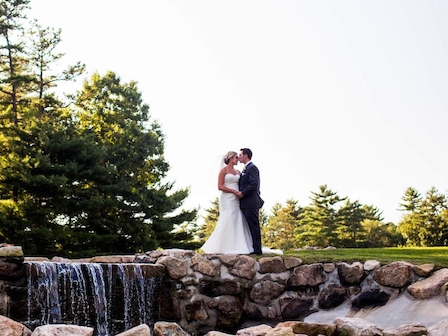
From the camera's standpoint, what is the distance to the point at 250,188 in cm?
893

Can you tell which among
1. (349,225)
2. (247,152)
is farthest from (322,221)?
(247,152)

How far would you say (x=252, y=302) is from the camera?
8.15m

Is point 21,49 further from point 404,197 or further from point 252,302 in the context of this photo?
point 404,197

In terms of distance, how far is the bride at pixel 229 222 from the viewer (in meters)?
8.87

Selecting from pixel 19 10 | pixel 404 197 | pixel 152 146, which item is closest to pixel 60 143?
pixel 152 146

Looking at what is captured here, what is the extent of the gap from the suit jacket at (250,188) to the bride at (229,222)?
18 cm

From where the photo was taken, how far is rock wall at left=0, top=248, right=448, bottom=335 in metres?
7.75

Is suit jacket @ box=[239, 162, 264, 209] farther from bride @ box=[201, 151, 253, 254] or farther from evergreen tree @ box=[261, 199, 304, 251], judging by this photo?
evergreen tree @ box=[261, 199, 304, 251]

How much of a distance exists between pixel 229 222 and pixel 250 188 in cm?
72

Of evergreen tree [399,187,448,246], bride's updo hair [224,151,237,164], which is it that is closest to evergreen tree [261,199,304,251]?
evergreen tree [399,187,448,246]

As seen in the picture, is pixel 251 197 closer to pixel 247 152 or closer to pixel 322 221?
pixel 247 152

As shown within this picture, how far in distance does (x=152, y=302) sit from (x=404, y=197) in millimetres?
30819

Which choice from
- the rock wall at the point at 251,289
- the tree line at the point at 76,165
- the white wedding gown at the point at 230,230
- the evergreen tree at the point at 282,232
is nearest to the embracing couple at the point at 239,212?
the white wedding gown at the point at 230,230

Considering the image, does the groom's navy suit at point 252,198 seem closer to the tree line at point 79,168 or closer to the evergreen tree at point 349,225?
the tree line at point 79,168
